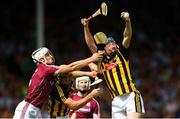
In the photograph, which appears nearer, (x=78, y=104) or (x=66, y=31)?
(x=78, y=104)

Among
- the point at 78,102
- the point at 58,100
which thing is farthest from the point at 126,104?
the point at 58,100

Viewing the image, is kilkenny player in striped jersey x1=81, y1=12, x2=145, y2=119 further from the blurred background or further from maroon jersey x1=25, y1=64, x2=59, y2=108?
the blurred background

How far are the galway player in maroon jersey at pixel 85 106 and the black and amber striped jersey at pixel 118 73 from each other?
1.44 ft

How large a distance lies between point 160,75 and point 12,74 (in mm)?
3392

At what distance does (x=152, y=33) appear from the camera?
20.5 meters

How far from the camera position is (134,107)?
37.4ft

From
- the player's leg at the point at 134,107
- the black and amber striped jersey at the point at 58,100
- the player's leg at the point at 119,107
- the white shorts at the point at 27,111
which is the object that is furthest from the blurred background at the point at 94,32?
the white shorts at the point at 27,111

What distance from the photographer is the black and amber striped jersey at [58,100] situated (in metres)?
11.6

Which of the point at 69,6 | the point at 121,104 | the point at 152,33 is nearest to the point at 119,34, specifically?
the point at 152,33

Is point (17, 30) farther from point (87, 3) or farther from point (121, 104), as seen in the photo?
point (121, 104)

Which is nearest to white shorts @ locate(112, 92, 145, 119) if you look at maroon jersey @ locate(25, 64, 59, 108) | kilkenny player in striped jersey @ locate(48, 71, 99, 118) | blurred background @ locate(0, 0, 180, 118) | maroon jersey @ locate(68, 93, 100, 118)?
kilkenny player in striped jersey @ locate(48, 71, 99, 118)

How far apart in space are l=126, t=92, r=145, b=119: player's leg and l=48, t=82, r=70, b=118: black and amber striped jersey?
2.97ft

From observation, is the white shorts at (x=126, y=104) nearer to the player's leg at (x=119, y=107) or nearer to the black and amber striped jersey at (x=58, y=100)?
the player's leg at (x=119, y=107)

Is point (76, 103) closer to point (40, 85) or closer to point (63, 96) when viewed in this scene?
point (63, 96)
